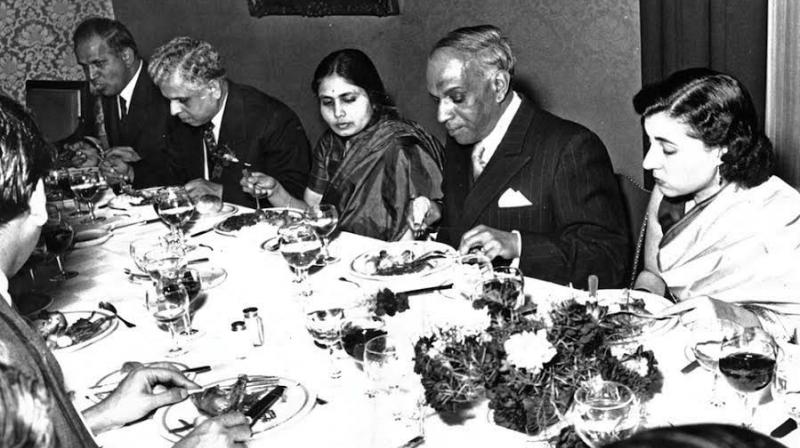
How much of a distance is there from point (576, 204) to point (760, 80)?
3.69ft

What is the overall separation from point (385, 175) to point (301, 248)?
4.54ft

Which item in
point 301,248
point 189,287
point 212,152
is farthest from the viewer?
point 212,152

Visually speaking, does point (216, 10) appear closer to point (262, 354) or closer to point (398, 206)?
point (398, 206)

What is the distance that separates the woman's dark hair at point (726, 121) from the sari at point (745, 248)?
60 mm

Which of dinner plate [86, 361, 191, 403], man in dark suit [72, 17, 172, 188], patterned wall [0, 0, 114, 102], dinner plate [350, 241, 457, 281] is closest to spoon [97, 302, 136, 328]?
dinner plate [86, 361, 191, 403]

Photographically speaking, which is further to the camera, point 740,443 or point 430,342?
point 430,342

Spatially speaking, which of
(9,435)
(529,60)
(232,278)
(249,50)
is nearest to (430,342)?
(9,435)

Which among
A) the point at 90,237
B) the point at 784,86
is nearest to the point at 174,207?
the point at 90,237

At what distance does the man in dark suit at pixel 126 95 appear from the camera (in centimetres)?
501

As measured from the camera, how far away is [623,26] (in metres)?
3.99

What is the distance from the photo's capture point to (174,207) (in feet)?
9.84

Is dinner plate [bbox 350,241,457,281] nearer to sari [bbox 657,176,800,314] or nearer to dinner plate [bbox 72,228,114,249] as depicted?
sari [bbox 657,176,800,314]

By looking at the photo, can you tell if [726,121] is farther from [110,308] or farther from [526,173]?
[110,308]

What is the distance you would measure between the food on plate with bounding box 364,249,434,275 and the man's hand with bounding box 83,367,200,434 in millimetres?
879
